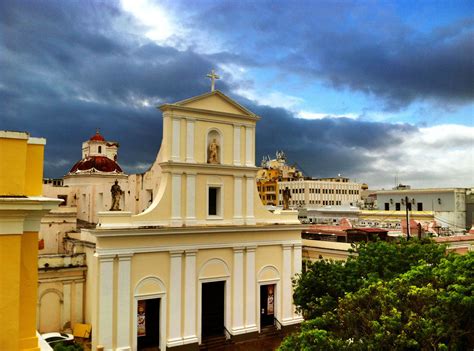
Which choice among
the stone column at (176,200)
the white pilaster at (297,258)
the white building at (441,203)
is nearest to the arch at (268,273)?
the white pilaster at (297,258)

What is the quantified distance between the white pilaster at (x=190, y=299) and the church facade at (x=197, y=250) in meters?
0.05

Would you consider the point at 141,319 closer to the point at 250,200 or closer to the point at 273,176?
the point at 250,200

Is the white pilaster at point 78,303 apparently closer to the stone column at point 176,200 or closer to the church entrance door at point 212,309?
the church entrance door at point 212,309

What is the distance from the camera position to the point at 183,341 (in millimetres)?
20656

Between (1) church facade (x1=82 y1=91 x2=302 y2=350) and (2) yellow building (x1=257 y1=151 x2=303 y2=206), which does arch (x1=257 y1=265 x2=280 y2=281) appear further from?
(2) yellow building (x1=257 y1=151 x2=303 y2=206)

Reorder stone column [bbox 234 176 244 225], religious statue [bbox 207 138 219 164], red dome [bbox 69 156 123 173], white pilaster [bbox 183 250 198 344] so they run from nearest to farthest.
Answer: white pilaster [bbox 183 250 198 344] → religious statue [bbox 207 138 219 164] → stone column [bbox 234 176 244 225] → red dome [bbox 69 156 123 173]

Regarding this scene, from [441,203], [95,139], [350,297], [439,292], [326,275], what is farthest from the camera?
[441,203]

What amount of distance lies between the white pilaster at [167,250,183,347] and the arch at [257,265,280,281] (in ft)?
15.3

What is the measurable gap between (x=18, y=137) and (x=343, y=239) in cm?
2421

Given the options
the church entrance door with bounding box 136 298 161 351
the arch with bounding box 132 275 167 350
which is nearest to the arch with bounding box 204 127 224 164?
the arch with bounding box 132 275 167 350

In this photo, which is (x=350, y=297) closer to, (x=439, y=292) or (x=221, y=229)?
(x=439, y=292)

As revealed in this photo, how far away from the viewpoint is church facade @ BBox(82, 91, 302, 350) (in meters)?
19.4

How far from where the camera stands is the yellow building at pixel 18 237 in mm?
6309

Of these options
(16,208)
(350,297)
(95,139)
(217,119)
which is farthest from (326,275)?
(95,139)
